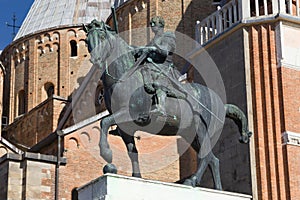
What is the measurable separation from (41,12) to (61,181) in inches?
748

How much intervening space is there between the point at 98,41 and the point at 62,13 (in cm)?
2475

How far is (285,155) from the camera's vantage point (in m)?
14.1

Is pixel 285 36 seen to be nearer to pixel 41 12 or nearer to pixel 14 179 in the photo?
pixel 14 179

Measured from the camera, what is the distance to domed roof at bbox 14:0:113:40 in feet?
112

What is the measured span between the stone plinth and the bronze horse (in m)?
0.20

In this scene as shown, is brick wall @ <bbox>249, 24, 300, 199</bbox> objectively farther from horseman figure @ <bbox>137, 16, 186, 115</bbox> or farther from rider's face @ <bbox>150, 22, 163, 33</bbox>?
rider's face @ <bbox>150, 22, 163, 33</bbox>

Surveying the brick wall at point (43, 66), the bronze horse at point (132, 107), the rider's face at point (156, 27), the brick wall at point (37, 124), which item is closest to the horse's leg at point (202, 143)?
the bronze horse at point (132, 107)

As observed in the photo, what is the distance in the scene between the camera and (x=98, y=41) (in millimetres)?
10352

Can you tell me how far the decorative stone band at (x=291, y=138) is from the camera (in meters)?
14.2

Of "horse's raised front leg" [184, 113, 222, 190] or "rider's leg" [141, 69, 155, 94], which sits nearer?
"rider's leg" [141, 69, 155, 94]

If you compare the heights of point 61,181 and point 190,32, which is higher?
point 190,32

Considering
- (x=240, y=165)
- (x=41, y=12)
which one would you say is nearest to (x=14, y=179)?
(x=240, y=165)

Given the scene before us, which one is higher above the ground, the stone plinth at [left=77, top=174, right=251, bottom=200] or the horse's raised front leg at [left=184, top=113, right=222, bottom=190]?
the horse's raised front leg at [left=184, top=113, right=222, bottom=190]

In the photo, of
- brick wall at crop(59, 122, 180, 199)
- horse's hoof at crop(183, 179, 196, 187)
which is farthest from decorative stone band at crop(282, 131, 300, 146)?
horse's hoof at crop(183, 179, 196, 187)
